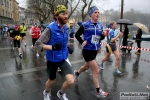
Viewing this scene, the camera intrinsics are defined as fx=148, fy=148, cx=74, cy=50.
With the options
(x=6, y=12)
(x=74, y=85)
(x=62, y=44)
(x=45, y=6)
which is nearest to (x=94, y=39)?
(x=62, y=44)

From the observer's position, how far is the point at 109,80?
458cm

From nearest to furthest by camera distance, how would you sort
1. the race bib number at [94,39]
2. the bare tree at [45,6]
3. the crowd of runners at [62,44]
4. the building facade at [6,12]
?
the crowd of runners at [62,44], the race bib number at [94,39], the bare tree at [45,6], the building facade at [6,12]

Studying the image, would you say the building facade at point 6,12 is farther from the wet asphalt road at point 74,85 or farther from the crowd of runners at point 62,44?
the crowd of runners at point 62,44

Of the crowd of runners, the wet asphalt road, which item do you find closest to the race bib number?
the crowd of runners

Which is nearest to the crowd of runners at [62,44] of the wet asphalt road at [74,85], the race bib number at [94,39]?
the race bib number at [94,39]

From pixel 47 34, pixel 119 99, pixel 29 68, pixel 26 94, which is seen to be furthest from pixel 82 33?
pixel 29 68

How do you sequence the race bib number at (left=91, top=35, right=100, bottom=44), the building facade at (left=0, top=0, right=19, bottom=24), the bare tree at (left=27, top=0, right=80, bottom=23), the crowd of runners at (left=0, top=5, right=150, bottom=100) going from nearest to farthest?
1. the crowd of runners at (left=0, top=5, right=150, bottom=100)
2. the race bib number at (left=91, top=35, right=100, bottom=44)
3. the bare tree at (left=27, top=0, right=80, bottom=23)
4. the building facade at (left=0, top=0, right=19, bottom=24)

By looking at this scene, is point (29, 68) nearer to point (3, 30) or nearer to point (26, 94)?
point (26, 94)

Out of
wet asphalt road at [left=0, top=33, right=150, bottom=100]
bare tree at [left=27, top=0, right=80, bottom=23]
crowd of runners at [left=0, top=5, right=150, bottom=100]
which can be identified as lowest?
wet asphalt road at [left=0, top=33, right=150, bottom=100]

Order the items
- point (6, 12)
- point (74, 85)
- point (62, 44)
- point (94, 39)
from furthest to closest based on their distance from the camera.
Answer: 1. point (6, 12)
2. point (74, 85)
3. point (94, 39)
4. point (62, 44)

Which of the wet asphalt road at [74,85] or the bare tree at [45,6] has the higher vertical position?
the bare tree at [45,6]

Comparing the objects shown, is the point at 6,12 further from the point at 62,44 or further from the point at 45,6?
the point at 62,44

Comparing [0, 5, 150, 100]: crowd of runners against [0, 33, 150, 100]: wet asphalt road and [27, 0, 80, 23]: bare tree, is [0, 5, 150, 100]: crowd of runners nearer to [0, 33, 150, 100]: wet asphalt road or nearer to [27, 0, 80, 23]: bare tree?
[0, 33, 150, 100]: wet asphalt road

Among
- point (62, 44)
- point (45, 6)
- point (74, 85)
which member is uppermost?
point (45, 6)
